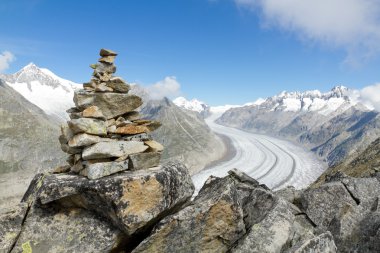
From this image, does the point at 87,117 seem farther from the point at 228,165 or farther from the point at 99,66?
the point at 228,165

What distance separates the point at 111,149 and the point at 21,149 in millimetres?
163640

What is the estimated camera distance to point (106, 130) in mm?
16891

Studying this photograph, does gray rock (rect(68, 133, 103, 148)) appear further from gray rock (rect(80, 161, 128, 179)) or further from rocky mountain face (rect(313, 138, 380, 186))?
rocky mountain face (rect(313, 138, 380, 186))

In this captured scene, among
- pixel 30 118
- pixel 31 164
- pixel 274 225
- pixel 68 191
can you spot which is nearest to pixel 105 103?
pixel 68 191

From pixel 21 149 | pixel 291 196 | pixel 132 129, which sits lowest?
pixel 21 149

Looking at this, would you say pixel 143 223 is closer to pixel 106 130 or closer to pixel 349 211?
pixel 106 130

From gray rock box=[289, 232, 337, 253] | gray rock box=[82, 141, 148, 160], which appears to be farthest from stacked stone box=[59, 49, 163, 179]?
gray rock box=[289, 232, 337, 253]

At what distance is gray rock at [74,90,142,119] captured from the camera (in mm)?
17422

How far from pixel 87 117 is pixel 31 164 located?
15369cm

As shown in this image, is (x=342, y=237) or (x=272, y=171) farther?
(x=272, y=171)

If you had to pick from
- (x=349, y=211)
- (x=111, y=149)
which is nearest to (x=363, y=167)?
(x=349, y=211)

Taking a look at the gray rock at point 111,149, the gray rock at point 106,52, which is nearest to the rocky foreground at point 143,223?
the gray rock at point 111,149

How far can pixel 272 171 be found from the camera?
176 m

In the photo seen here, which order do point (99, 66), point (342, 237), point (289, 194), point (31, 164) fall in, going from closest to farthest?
point (342, 237) < point (99, 66) < point (289, 194) < point (31, 164)
